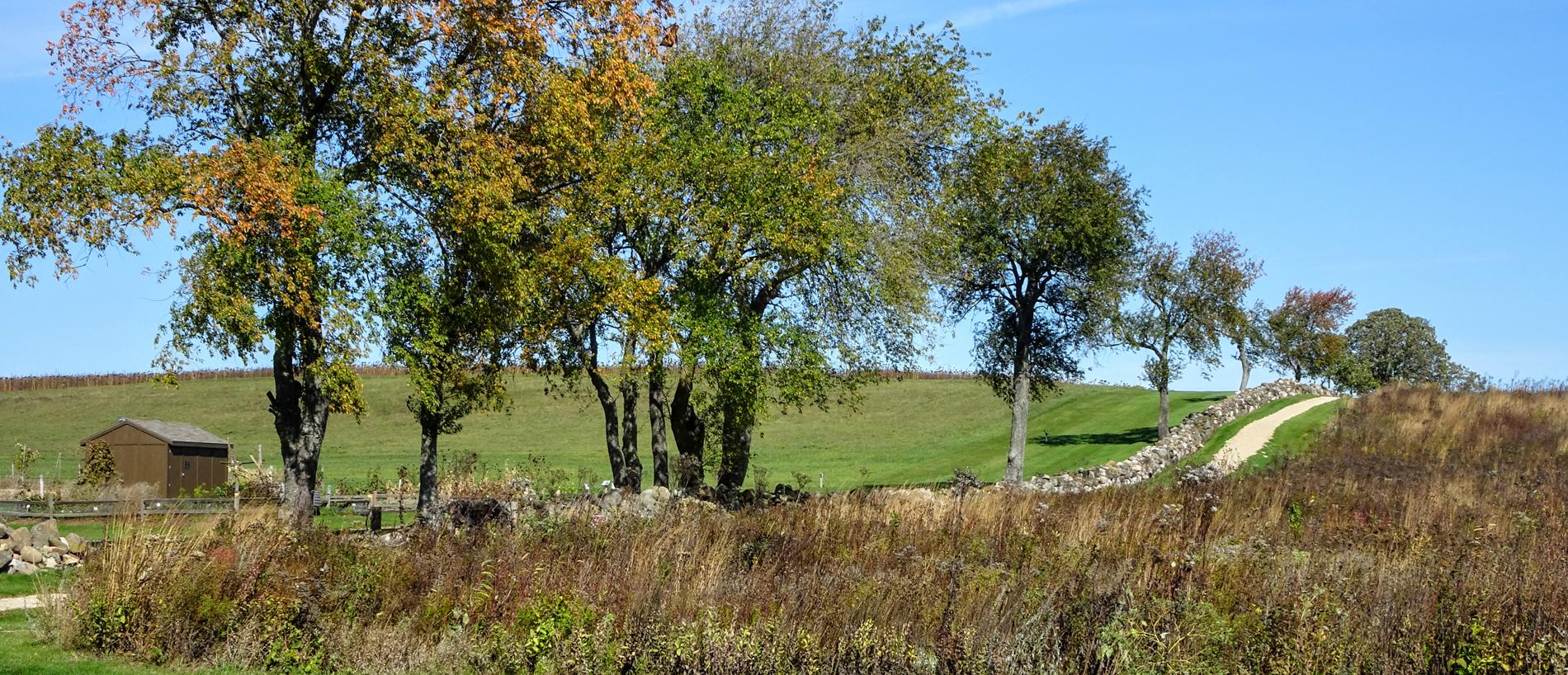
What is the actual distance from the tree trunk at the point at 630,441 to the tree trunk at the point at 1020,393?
13.6 metres

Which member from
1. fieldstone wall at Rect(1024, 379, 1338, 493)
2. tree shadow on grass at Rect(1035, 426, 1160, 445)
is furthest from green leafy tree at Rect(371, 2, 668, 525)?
tree shadow on grass at Rect(1035, 426, 1160, 445)

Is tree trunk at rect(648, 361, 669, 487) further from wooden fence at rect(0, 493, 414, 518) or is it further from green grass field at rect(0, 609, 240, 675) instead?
green grass field at rect(0, 609, 240, 675)

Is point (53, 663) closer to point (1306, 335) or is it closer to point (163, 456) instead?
point (163, 456)

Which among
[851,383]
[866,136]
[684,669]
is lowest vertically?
[684,669]

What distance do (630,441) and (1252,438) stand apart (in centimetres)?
1949

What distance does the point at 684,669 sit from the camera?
33.9 feet

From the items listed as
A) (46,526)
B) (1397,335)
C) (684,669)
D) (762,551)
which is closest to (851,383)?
(762,551)

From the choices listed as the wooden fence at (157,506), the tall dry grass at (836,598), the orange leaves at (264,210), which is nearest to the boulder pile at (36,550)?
the wooden fence at (157,506)

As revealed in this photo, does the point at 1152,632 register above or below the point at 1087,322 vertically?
below

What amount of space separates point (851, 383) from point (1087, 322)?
639 inches

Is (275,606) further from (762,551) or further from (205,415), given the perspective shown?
(205,415)

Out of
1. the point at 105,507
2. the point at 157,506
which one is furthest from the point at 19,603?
the point at 105,507

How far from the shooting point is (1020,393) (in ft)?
132

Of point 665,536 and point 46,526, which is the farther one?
point 46,526
